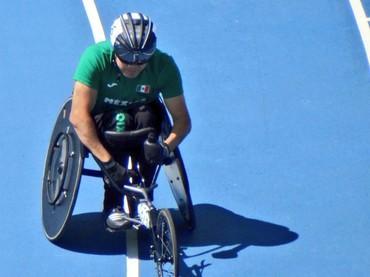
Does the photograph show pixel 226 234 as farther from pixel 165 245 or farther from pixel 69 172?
pixel 69 172

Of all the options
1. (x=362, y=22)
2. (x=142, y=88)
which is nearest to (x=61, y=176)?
(x=142, y=88)

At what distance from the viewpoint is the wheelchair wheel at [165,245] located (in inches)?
370

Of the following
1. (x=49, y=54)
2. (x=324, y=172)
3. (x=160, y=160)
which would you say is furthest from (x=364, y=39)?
(x=160, y=160)

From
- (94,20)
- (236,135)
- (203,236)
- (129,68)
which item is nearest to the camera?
(129,68)

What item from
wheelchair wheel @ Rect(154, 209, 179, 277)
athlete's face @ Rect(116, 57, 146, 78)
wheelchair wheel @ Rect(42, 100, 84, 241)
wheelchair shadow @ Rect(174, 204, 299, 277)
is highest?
athlete's face @ Rect(116, 57, 146, 78)

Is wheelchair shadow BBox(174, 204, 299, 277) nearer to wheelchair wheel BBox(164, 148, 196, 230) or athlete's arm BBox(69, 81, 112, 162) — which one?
wheelchair wheel BBox(164, 148, 196, 230)

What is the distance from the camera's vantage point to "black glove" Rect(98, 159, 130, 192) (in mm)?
9852

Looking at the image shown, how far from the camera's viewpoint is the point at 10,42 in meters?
13.1

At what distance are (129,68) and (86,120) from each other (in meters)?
0.56

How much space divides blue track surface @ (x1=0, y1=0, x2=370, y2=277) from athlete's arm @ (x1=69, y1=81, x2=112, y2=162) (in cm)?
106

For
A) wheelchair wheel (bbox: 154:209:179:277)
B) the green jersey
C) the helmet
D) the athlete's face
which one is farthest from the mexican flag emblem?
wheelchair wheel (bbox: 154:209:179:277)

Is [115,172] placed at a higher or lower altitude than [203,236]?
higher

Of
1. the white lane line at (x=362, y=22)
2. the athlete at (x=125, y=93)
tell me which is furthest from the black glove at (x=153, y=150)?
the white lane line at (x=362, y=22)

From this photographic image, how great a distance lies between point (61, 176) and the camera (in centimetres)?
1044
